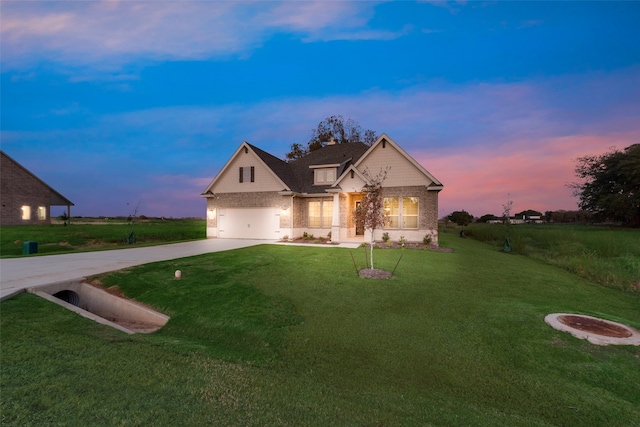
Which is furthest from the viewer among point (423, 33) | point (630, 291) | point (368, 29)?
point (423, 33)

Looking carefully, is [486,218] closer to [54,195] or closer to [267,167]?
[267,167]

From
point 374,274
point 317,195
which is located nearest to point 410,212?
point 317,195

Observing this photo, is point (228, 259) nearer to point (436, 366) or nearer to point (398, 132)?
point (436, 366)

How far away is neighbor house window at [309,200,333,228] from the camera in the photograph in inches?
803

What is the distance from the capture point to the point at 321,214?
20.6 m

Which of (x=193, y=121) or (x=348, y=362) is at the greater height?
(x=193, y=121)

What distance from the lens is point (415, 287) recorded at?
7875 millimetres

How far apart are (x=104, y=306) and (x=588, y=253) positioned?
23848 millimetres

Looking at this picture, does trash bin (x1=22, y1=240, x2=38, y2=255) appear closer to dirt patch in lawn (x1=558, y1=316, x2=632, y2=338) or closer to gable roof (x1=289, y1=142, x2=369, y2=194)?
gable roof (x1=289, y1=142, x2=369, y2=194)

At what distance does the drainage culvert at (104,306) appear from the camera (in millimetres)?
6043

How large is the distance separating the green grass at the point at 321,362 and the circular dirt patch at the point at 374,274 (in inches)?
53.0

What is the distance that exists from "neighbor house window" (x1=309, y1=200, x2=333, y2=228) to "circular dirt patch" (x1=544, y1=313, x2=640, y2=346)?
1547cm

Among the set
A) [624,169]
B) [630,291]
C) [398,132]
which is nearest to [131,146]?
[398,132]

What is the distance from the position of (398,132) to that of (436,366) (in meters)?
24.4
